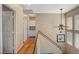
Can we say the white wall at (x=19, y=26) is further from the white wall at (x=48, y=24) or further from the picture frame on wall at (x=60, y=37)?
the picture frame on wall at (x=60, y=37)

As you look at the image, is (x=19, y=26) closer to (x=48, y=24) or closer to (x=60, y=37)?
(x=48, y=24)

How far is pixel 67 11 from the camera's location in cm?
479

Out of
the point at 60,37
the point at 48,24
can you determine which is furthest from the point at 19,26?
the point at 60,37

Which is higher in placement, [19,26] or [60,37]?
[19,26]

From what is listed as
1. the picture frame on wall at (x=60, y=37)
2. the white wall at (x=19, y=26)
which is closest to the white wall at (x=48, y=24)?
the picture frame on wall at (x=60, y=37)

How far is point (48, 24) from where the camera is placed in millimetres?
4988

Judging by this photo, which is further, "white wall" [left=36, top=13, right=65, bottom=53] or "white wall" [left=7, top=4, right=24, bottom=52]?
"white wall" [left=36, top=13, right=65, bottom=53]

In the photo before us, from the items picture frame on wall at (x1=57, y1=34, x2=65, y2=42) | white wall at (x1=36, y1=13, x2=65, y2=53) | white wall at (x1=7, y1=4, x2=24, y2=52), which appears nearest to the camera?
white wall at (x1=7, y1=4, x2=24, y2=52)

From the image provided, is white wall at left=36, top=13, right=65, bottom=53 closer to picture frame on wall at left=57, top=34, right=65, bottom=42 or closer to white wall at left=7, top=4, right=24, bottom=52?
picture frame on wall at left=57, top=34, right=65, bottom=42

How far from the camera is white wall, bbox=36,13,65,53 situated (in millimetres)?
4711

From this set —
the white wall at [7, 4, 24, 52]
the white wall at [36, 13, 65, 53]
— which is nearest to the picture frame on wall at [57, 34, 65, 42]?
the white wall at [36, 13, 65, 53]

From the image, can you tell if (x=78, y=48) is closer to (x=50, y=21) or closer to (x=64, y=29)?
(x=64, y=29)

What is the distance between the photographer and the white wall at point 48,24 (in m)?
4.71
